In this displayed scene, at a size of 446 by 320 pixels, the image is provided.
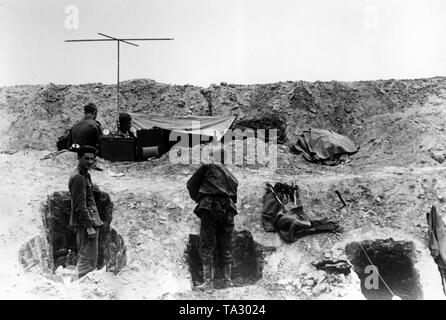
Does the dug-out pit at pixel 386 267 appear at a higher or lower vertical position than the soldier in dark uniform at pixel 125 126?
lower

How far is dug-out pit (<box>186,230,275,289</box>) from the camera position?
8.75 meters

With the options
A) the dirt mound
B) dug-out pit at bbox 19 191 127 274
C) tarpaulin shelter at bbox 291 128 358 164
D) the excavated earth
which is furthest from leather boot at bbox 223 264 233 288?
the dirt mound

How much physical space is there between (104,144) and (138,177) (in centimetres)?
130

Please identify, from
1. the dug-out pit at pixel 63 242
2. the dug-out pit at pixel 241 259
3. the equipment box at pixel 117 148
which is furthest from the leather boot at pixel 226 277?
the equipment box at pixel 117 148

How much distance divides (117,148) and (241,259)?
173 inches

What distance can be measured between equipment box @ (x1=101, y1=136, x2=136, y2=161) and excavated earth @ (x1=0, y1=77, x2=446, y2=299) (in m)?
0.30

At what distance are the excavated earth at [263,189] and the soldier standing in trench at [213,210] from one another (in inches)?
19.0

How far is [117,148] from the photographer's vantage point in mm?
12312

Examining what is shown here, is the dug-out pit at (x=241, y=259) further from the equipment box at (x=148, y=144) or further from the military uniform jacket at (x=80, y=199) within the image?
the equipment box at (x=148, y=144)

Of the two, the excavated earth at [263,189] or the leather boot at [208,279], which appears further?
the excavated earth at [263,189]

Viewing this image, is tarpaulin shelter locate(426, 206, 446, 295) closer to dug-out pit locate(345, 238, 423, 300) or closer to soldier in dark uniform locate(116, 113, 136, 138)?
dug-out pit locate(345, 238, 423, 300)

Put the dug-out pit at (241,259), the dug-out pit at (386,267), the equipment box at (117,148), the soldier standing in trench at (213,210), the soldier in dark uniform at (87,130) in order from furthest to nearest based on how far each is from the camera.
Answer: the equipment box at (117,148), the soldier in dark uniform at (87,130), the dug-out pit at (241,259), the dug-out pit at (386,267), the soldier standing in trench at (213,210)

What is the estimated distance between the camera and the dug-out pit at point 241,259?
28.7 ft

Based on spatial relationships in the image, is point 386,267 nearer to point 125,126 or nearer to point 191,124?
point 191,124
